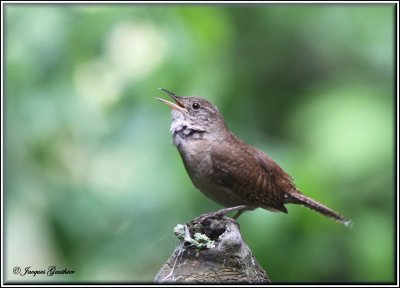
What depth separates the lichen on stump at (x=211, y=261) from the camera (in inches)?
110

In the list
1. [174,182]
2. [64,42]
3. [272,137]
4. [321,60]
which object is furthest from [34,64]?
[321,60]

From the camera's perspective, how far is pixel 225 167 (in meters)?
3.94

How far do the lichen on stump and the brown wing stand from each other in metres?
0.92

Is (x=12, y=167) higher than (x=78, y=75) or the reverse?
the reverse

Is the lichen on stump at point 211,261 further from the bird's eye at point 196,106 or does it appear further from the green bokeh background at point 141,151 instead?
the green bokeh background at point 141,151

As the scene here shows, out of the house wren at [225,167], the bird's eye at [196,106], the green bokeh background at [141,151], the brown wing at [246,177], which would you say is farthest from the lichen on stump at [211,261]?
the green bokeh background at [141,151]

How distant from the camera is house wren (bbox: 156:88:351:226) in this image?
3.91m

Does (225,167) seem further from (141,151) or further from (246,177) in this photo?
(141,151)

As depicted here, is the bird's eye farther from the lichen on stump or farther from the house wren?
the lichen on stump

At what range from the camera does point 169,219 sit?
5312 mm

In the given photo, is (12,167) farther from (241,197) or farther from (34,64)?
(241,197)

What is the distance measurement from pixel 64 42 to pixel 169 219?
153cm

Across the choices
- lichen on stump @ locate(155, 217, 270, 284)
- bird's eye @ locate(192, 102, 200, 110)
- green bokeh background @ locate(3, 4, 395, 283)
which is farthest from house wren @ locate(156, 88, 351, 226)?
green bokeh background @ locate(3, 4, 395, 283)

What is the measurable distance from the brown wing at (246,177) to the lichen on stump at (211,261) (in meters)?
0.92
